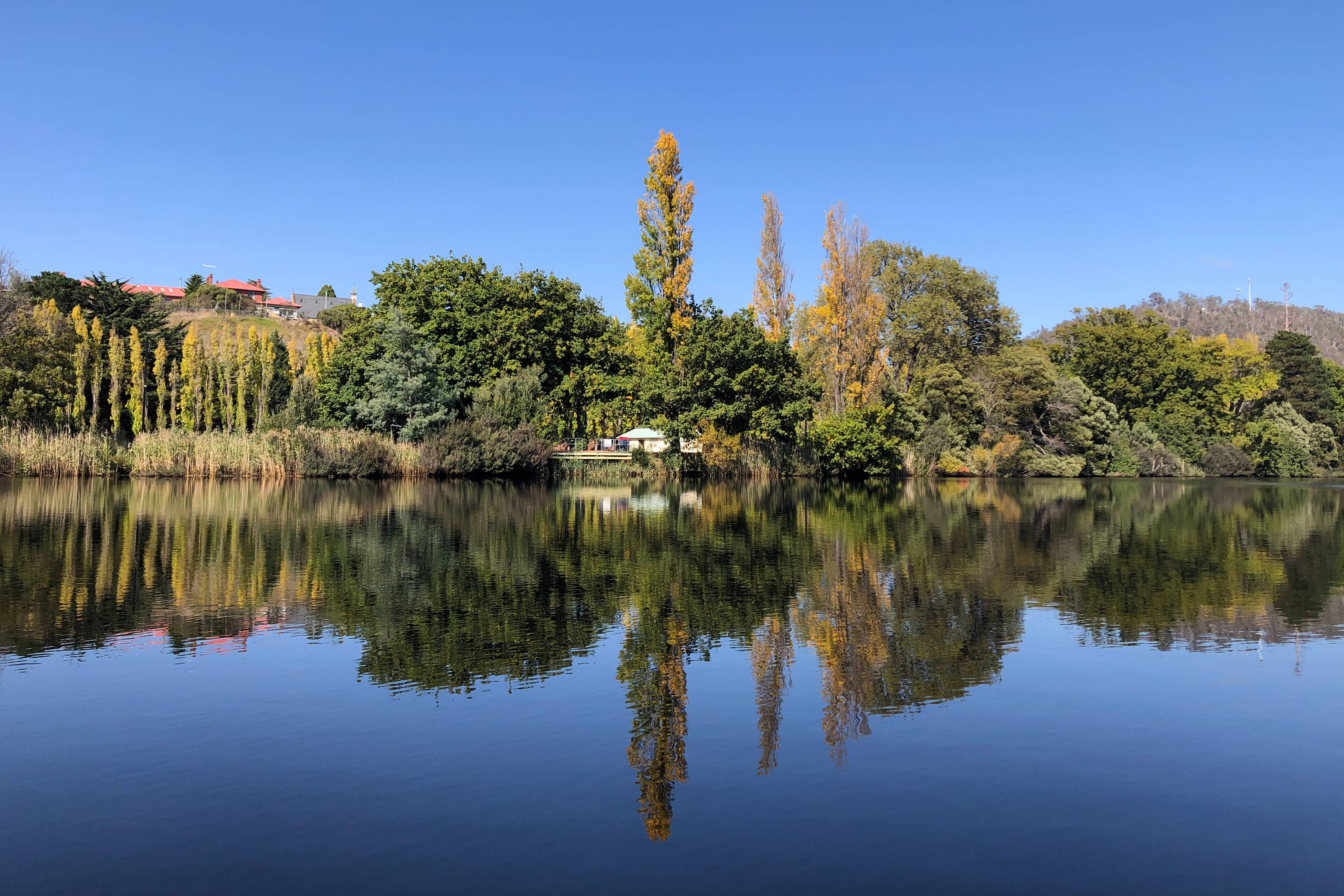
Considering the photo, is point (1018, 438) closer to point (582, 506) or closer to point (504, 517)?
point (582, 506)

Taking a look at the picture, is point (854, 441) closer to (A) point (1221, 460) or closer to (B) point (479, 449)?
(B) point (479, 449)

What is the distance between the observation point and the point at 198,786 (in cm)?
594

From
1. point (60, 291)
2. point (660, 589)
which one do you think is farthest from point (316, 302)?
point (660, 589)

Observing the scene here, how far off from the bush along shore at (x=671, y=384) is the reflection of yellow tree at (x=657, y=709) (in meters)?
35.9

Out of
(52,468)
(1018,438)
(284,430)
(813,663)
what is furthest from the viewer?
(1018,438)

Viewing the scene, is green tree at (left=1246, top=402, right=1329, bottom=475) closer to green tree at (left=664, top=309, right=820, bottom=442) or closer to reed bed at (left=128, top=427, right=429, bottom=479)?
green tree at (left=664, top=309, right=820, bottom=442)

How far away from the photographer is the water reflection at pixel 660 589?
29.2ft

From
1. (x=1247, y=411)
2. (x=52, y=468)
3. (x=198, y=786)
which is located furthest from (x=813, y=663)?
(x=1247, y=411)

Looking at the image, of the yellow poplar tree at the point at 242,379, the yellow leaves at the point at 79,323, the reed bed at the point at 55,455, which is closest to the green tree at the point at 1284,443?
the yellow poplar tree at the point at 242,379

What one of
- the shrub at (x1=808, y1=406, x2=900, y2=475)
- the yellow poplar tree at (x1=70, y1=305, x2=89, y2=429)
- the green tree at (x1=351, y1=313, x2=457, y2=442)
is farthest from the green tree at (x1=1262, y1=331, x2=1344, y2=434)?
the yellow poplar tree at (x1=70, y1=305, x2=89, y2=429)

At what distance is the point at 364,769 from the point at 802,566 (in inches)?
426

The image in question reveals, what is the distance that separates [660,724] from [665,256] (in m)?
47.6

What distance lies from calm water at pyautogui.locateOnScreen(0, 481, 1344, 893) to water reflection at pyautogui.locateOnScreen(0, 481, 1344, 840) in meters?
0.08

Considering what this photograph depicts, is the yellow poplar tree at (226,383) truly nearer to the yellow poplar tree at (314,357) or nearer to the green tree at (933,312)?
the yellow poplar tree at (314,357)
